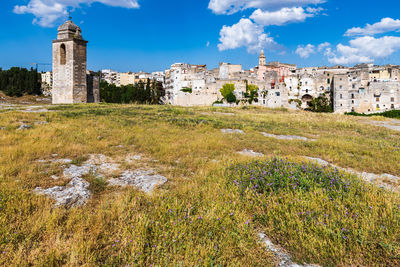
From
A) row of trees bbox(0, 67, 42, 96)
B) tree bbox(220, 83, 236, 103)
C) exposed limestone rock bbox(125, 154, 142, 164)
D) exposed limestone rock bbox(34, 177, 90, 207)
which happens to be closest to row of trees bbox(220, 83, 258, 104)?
tree bbox(220, 83, 236, 103)

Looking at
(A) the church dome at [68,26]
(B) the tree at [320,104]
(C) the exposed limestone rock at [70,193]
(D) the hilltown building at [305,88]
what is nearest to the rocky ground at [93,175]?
(C) the exposed limestone rock at [70,193]

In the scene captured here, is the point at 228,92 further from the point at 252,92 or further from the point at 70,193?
the point at 70,193

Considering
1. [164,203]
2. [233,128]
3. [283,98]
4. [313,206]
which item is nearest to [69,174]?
[164,203]

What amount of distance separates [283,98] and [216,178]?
65213mm

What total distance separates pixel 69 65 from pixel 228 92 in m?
52.1

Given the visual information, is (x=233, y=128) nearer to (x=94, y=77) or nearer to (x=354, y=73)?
(x=94, y=77)

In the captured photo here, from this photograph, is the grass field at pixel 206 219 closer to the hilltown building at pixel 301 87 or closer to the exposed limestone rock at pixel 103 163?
the exposed limestone rock at pixel 103 163

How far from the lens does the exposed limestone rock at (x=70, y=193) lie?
12.7 feet

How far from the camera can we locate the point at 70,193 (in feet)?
13.6

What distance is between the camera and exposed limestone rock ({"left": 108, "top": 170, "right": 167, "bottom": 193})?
15.3ft

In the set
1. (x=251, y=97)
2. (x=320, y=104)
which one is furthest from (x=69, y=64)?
(x=320, y=104)

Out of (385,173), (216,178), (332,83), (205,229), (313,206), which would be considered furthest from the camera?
(332,83)

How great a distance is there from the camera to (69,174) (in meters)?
5.05

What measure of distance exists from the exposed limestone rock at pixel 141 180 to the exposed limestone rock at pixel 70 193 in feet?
1.91
